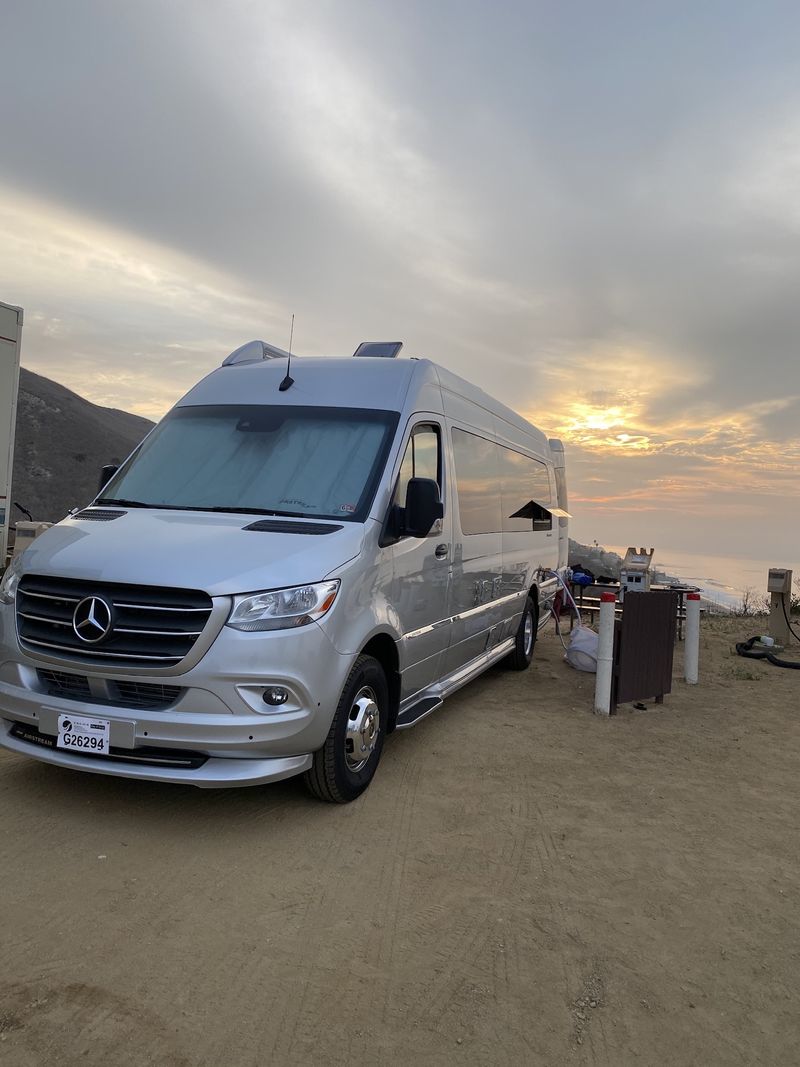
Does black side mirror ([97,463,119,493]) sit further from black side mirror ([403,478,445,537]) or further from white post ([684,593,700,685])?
white post ([684,593,700,685])

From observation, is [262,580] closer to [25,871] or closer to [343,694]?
[343,694]

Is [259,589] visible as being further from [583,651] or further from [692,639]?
[692,639]

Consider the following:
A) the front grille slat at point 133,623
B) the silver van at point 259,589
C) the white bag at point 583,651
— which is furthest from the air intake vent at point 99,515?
the white bag at point 583,651

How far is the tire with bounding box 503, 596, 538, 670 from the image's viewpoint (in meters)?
8.65

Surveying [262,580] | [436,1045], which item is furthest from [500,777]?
[436,1045]

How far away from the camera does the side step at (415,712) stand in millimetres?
4981

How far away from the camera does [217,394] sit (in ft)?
18.2

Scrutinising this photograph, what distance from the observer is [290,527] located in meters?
4.26

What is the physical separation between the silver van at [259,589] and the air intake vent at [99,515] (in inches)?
0.9

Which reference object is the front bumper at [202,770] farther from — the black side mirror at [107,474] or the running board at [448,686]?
the black side mirror at [107,474]

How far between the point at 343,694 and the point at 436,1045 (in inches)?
73.0

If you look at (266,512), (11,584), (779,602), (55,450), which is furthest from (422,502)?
(55,450)

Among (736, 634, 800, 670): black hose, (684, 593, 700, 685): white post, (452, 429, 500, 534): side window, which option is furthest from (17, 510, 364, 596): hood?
(736, 634, 800, 670): black hose

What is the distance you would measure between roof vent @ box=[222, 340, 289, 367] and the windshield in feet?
2.76
